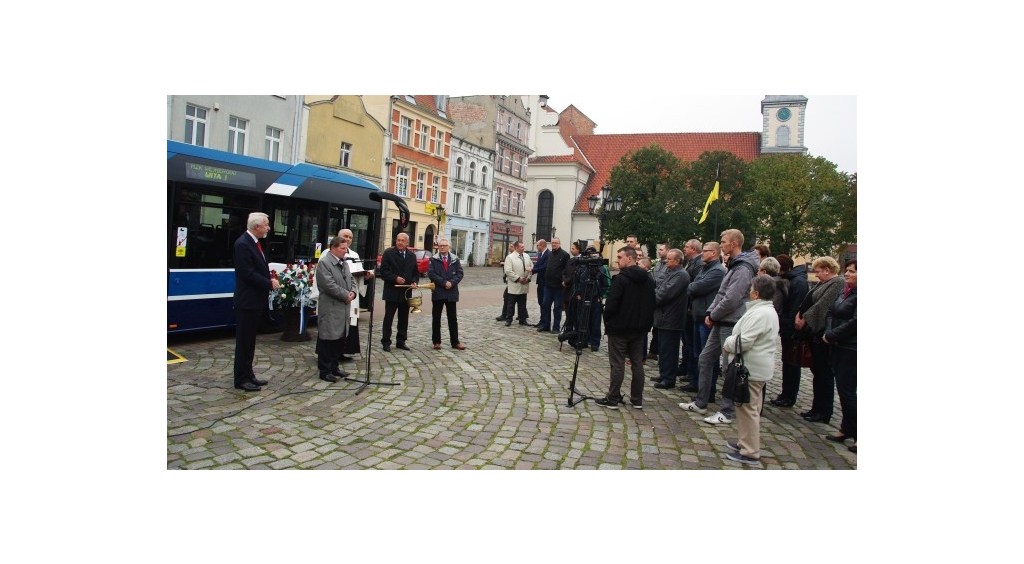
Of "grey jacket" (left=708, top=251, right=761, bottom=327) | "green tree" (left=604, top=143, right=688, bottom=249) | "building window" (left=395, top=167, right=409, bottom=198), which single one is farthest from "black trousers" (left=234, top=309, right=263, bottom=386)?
"green tree" (left=604, top=143, right=688, bottom=249)

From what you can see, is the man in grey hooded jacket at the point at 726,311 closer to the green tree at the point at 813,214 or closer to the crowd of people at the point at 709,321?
the crowd of people at the point at 709,321

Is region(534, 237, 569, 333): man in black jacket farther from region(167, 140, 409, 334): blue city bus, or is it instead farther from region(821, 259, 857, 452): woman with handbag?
region(821, 259, 857, 452): woman with handbag

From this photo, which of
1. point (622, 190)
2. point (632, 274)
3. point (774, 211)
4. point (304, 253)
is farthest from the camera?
point (622, 190)

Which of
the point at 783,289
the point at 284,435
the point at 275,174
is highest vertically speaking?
the point at 275,174

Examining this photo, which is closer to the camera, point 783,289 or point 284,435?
point 284,435

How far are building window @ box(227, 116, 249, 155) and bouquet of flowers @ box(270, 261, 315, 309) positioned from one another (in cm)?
169

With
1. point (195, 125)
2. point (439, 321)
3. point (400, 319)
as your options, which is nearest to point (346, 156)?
point (400, 319)

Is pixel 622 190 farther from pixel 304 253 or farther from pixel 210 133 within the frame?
pixel 210 133

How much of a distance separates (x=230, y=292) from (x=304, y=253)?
1477 millimetres

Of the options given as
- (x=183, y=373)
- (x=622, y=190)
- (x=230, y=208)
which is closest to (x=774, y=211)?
(x=230, y=208)

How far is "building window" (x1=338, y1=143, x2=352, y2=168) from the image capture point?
25.5 feet

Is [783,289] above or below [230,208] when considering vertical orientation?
below

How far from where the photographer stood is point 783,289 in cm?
511

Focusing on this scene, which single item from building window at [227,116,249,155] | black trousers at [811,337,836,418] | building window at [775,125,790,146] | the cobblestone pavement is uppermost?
building window at [775,125,790,146]
